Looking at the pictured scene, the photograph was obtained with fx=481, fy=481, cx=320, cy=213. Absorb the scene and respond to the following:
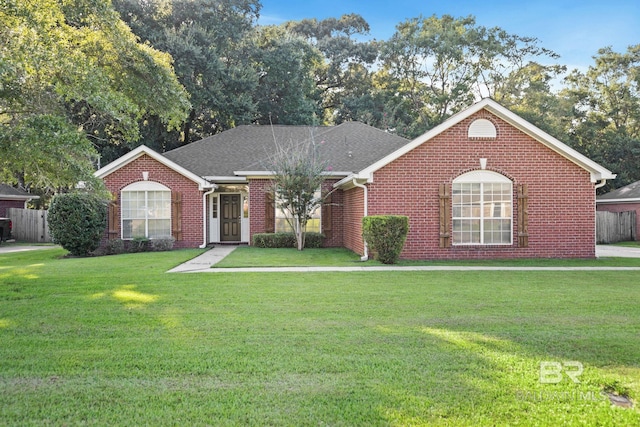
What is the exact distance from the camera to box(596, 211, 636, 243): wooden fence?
23172 millimetres

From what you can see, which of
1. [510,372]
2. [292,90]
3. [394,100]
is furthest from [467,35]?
[510,372]

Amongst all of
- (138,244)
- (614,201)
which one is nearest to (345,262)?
(138,244)

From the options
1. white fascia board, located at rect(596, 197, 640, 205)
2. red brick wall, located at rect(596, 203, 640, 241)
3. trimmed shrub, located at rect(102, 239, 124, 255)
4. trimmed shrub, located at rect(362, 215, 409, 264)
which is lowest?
trimmed shrub, located at rect(102, 239, 124, 255)

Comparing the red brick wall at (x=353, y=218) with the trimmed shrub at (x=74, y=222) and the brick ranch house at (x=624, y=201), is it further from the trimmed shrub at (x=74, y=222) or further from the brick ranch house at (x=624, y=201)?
the brick ranch house at (x=624, y=201)

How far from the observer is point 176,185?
58.3ft

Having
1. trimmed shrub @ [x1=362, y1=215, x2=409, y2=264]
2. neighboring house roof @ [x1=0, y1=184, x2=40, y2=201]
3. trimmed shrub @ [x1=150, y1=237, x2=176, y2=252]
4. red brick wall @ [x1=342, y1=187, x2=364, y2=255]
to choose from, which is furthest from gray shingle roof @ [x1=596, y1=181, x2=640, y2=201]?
neighboring house roof @ [x1=0, y1=184, x2=40, y2=201]

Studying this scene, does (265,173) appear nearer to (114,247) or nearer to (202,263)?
(202,263)

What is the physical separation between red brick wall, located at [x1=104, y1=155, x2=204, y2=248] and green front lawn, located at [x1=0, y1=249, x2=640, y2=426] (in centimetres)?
863

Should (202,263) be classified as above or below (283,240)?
below

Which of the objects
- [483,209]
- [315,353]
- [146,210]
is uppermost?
[146,210]

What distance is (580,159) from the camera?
1403cm

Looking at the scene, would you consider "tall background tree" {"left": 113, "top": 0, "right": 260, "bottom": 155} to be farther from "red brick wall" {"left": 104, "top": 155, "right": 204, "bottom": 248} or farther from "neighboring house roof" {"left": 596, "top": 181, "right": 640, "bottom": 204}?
"neighboring house roof" {"left": 596, "top": 181, "right": 640, "bottom": 204}

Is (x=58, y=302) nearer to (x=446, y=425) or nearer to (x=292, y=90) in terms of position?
(x=446, y=425)

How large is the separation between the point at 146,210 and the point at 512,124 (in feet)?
42.0
